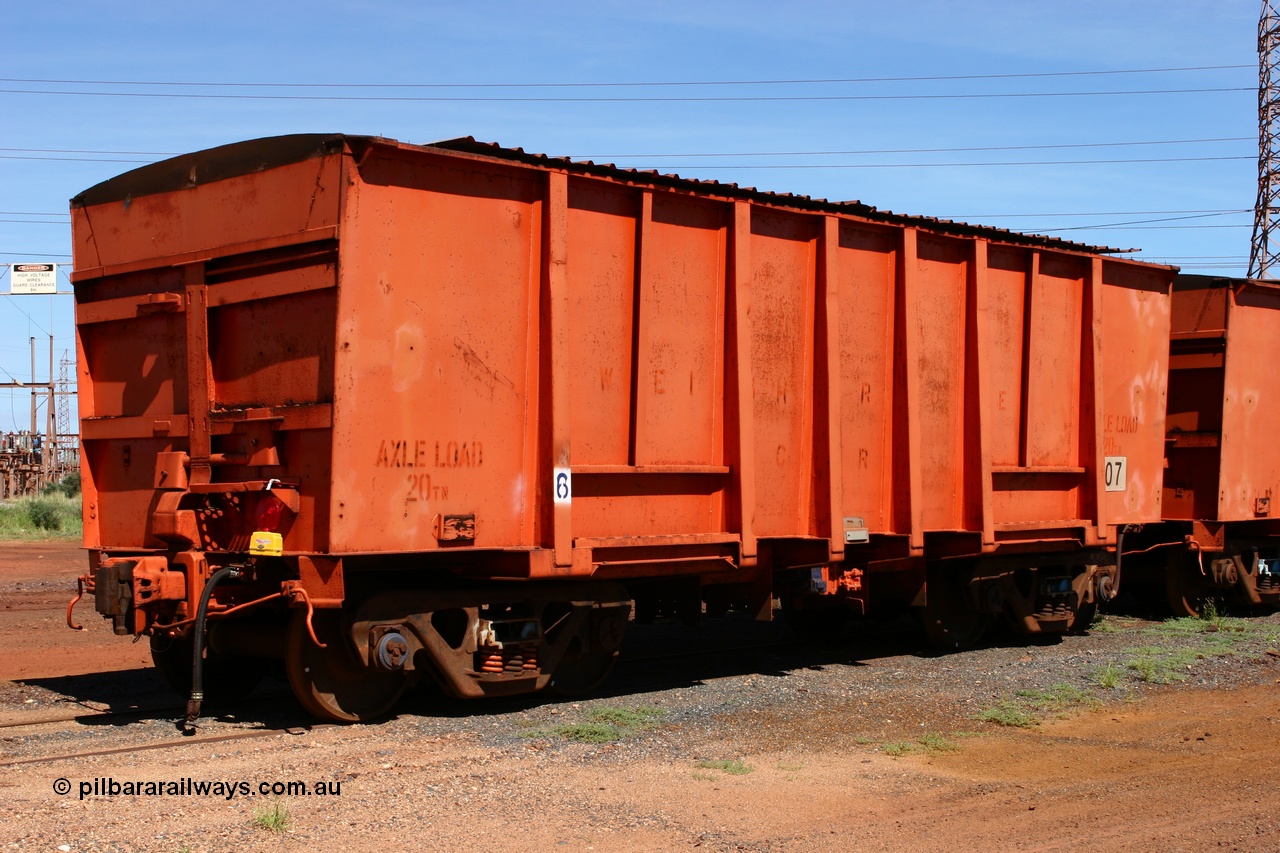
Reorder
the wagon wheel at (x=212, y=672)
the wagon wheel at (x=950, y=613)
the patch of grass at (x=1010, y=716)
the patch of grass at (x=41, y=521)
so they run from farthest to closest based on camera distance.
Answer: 1. the patch of grass at (x=41, y=521)
2. the wagon wheel at (x=950, y=613)
3. the wagon wheel at (x=212, y=672)
4. the patch of grass at (x=1010, y=716)

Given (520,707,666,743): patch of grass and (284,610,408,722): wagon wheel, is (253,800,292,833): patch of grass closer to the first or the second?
(284,610,408,722): wagon wheel

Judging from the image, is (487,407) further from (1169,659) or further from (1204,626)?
(1204,626)

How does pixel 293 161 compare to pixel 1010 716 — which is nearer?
pixel 293 161

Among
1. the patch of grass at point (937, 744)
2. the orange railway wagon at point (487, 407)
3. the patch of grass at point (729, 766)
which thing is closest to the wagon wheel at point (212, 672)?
the orange railway wagon at point (487, 407)

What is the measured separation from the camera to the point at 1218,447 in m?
14.0

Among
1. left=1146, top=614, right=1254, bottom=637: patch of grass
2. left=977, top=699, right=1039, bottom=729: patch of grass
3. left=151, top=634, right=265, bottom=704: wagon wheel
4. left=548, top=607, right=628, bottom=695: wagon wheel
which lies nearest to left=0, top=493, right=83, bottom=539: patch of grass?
left=151, top=634, right=265, bottom=704: wagon wheel

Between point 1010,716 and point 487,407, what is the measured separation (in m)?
4.13

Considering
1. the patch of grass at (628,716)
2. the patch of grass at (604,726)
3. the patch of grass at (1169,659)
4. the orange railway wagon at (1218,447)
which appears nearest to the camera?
the patch of grass at (604,726)

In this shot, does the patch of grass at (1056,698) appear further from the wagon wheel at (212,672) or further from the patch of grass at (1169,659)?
the wagon wheel at (212,672)

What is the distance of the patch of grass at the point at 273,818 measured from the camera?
561 centimetres

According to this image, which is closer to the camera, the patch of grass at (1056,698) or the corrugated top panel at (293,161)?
the corrugated top panel at (293,161)

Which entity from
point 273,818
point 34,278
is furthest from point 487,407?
point 34,278

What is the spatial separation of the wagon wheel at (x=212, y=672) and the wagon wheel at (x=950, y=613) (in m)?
5.90

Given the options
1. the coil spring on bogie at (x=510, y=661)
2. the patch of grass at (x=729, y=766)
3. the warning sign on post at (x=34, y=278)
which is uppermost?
the warning sign on post at (x=34, y=278)
